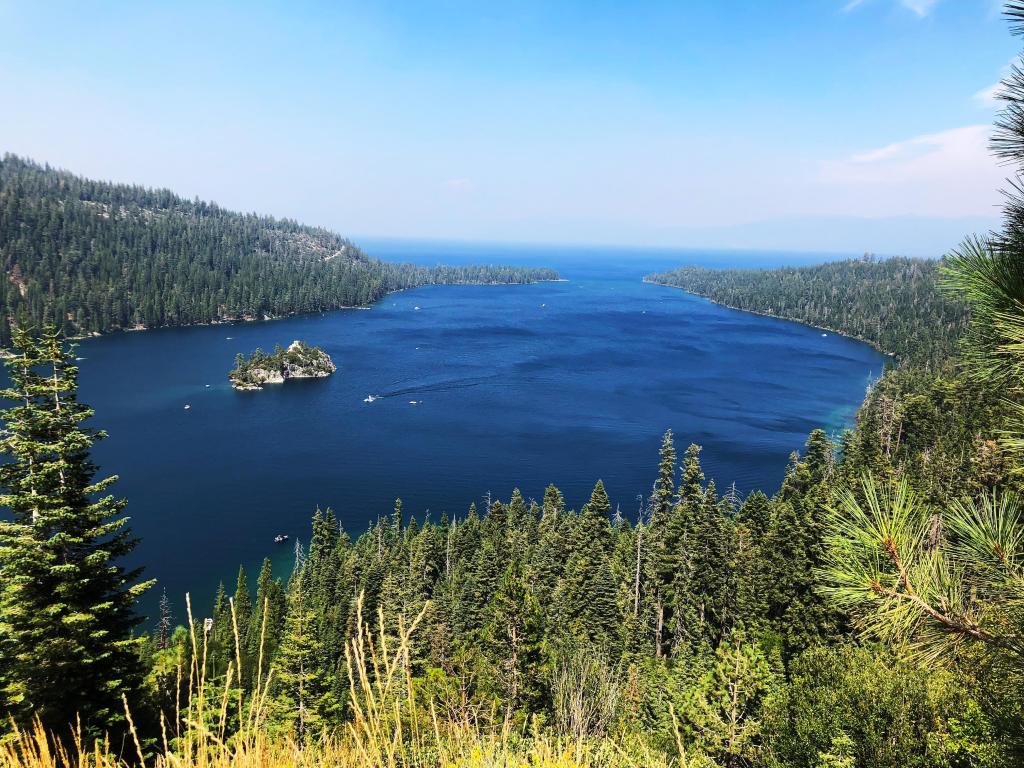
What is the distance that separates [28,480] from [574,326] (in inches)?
5715

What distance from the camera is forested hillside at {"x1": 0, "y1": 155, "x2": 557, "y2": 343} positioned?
121500 millimetres

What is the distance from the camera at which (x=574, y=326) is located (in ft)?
497

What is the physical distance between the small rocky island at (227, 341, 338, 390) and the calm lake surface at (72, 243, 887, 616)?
2.71 meters

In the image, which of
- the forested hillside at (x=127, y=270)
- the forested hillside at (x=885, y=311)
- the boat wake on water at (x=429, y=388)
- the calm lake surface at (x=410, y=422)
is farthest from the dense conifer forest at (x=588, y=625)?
the forested hillside at (x=127, y=270)

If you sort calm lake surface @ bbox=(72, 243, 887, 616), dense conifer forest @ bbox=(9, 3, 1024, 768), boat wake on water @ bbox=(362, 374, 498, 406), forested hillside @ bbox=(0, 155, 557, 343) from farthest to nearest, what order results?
forested hillside @ bbox=(0, 155, 557, 343)
boat wake on water @ bbox=(362, 374, 498, 406)
calm lake surface @ bbox=(72, 243, 887, 616)
dense conifer forest @ bbox=(9, 3, 1024, 768)

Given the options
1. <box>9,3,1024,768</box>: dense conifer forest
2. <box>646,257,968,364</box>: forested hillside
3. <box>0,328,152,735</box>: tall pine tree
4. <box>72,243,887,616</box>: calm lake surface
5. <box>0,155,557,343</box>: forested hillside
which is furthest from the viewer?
<box>0,155,557,343</box>: forested hillside

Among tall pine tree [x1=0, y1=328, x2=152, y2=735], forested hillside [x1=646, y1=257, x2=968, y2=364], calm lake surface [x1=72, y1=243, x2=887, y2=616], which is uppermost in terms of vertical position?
forested hillside [x1=646, y1=257, x2=968, y2=364]

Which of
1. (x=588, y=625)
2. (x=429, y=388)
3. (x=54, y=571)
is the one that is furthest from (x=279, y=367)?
(x=54, y=571)

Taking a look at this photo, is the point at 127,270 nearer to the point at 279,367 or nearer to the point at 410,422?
the point at 279,367

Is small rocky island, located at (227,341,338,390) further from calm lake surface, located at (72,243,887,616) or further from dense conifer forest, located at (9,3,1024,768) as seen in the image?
dense conifer forest, located at (9,3,1024,768)

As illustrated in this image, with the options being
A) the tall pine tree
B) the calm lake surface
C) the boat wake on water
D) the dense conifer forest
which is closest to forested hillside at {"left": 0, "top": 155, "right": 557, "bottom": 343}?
the calm lake surface

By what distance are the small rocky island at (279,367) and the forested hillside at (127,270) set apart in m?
44.1

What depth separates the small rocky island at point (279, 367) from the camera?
8812cm

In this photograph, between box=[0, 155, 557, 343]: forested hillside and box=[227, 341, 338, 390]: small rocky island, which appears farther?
box=[0, 155, 557, 343]: forested hillside
